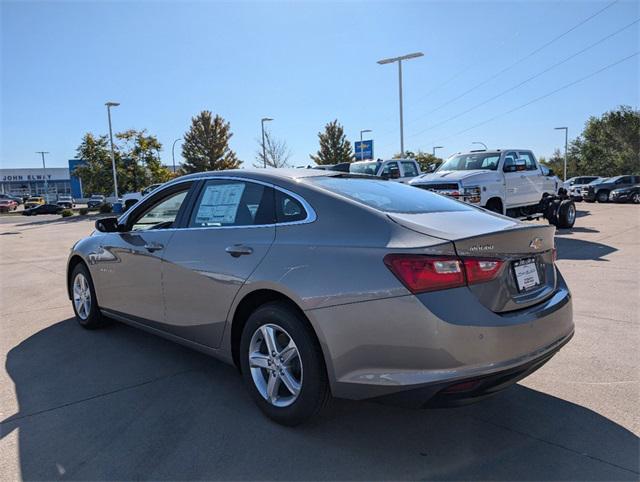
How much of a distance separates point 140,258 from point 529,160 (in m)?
12.5

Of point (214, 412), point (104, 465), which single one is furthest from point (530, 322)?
point (104, 465)

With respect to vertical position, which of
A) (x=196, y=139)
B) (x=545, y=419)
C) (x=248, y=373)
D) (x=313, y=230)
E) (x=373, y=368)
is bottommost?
(x=545, y=419)

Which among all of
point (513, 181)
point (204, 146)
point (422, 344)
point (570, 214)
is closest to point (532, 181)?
point (513, 181)

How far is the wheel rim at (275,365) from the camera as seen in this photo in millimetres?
3008

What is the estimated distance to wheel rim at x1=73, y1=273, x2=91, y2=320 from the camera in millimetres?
5207

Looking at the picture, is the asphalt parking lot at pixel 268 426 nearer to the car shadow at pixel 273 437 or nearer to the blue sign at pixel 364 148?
the car shadow at pixel 273 437

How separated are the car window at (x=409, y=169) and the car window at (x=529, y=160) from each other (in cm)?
449

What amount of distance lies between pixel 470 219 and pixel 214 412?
2.11 m

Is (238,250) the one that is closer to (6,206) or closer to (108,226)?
(108,226)

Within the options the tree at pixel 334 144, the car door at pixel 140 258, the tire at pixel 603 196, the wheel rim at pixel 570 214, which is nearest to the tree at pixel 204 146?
the tree at pixel 334 144

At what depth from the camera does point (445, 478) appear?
252 centimetres

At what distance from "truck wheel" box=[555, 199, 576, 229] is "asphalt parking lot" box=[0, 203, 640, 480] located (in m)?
10.2

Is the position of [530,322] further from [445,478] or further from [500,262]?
[445,478]

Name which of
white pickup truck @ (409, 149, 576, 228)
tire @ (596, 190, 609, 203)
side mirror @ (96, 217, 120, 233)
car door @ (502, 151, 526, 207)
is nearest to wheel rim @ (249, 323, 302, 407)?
side mirror @ (96, 217, 120, 233)
